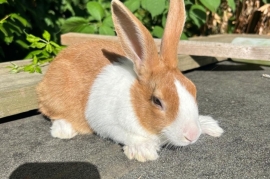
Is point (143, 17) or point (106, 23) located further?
point (143, 17)

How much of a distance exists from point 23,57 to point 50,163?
2032 millimetres

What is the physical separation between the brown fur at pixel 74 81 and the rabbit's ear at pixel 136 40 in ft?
1.02

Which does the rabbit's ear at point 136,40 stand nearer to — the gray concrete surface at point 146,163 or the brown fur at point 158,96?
the brown fur at point 158,96

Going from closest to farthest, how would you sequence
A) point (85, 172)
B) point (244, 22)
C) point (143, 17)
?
point (85, 172)
point (143, 17)
point (244, 22)

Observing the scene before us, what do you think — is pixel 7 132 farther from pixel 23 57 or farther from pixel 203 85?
pixel 203 85

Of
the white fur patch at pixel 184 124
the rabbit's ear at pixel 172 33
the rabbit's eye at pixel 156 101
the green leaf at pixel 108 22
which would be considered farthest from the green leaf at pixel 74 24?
the white fur patch at pixel 184 124

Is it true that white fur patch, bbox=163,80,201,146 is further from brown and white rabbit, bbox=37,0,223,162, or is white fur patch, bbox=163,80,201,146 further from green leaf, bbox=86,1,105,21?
green leaf, bbox=86,1,105,21

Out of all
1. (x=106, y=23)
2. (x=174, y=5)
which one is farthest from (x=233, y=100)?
(x=106, y=23)

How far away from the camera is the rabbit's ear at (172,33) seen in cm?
213

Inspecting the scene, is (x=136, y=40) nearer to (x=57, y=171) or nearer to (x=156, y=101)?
(x=156, y=101)

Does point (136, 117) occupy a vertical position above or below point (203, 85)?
above

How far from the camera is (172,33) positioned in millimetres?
2156

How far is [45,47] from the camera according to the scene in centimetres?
338

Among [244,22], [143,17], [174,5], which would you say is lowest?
[244,22]
